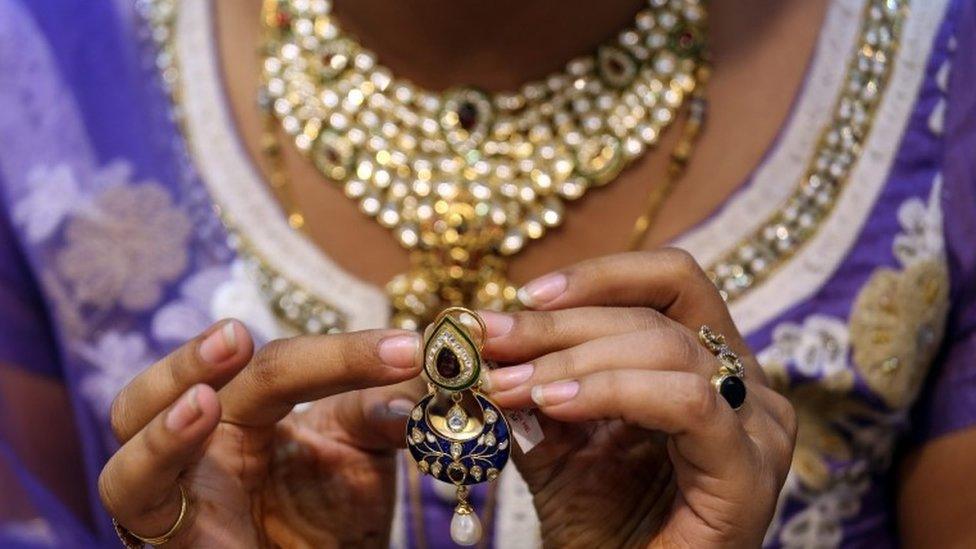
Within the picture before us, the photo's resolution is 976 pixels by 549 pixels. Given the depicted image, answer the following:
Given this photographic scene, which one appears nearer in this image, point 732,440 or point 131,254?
point 732,440

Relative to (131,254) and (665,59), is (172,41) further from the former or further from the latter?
(665,59)

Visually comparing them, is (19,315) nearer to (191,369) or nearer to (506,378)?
(191,369)

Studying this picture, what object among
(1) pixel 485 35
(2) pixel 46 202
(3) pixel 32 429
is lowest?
(3) pixel 32 429

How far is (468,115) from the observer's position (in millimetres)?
1022

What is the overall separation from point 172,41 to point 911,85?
0.64 metres

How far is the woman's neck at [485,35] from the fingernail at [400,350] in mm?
425

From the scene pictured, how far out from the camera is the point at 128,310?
100 cm

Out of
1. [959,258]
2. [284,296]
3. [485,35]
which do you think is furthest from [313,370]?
[959,258]

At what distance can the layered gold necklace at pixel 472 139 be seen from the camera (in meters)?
0.98

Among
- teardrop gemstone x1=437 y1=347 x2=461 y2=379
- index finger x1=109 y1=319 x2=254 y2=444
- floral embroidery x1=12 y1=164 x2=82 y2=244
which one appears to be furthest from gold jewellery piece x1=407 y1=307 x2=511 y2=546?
floral embroidery x1=12 y1=164 x2=82 y2=244

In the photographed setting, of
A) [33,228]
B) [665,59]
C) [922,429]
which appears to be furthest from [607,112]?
[33,228]

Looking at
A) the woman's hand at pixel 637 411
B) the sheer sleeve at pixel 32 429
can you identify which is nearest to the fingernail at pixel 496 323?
the woman's hand at pixel 637 411

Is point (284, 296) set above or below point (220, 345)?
below

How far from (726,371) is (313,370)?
23 cm
